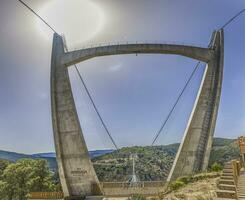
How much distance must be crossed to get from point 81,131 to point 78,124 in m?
0.59

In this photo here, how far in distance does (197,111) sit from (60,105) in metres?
10.8

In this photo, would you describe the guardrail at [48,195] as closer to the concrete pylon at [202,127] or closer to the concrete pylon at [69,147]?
the concrete pylon at [69,147]

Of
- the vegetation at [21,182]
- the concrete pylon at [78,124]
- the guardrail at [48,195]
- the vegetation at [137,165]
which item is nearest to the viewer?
the concrete pylon at [78,124]

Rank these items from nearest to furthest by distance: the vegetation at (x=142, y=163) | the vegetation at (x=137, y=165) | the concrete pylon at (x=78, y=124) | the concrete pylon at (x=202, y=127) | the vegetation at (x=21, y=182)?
1. the concrete pylon at (x=202, y=127)
2. the concrete pylon at (x=78, y=124)
3. the vegetation at (x=21, y=182)
4. the vegetation at (x=142, y=163)
5. the vegetation at (x=137, y=165)

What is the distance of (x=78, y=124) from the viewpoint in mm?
23391

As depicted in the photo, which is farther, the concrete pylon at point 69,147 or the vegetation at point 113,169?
the vegetation at point 113,169

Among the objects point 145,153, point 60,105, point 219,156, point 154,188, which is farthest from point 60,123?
point 145,153

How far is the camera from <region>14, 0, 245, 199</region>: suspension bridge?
22.8 meters

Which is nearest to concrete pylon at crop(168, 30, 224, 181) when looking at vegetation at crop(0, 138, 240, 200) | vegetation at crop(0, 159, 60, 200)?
vegetation at crop(0, 138, 240, 200)

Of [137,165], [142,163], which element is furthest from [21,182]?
[142,163]

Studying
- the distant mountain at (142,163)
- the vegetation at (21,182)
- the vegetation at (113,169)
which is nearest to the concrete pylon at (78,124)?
the vegetation at (113,169)

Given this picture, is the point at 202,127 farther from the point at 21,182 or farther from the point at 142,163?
the point at 142,163

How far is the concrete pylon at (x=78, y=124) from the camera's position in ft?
75.0

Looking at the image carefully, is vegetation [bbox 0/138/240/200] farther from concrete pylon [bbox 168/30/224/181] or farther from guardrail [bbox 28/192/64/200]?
guardrail [bbox 28/192/64/200]
